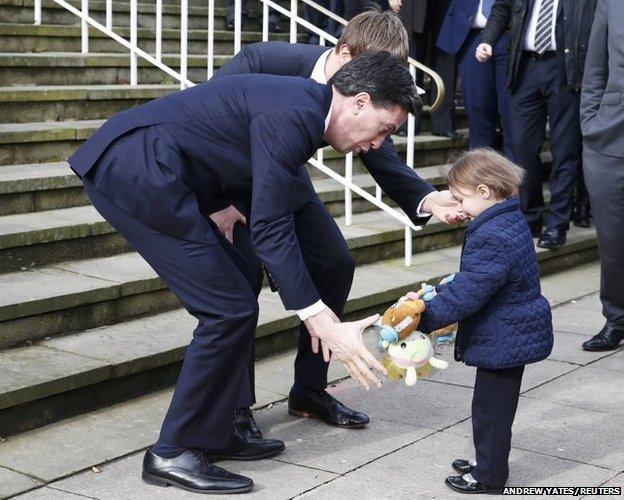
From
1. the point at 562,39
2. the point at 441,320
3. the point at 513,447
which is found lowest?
the point at 513,447

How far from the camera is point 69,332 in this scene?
17.6ft

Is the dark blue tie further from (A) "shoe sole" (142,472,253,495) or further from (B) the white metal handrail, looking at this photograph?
(A) "shoe sole" (142,472,253,495)

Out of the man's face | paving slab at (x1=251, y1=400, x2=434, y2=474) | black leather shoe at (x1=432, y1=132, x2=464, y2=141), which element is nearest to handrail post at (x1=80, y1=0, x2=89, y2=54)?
black leather shoe at (x1=432, y1=132, x2=464, y2=141)

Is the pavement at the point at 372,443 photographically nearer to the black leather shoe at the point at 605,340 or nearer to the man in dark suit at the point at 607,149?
the black leather shoe at the point at 605,340

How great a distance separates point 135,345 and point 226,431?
1.12m

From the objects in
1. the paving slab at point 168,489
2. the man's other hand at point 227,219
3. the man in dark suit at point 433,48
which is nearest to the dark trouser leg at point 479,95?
the man in dark suit at point 433,48

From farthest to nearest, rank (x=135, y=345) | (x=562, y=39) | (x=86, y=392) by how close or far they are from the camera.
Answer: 1. (x=562, y=39)
2. (x=135, y=345)
3. (x=86, y=392)

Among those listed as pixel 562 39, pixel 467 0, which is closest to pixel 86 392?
pixel 562 39

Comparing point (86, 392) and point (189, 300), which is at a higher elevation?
point (189, 300)

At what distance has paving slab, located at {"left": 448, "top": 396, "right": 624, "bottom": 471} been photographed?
15.3ft

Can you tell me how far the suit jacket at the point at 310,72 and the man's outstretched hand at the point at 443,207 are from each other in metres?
0.06

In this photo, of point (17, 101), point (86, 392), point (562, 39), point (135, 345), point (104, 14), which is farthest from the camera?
point (104, 14)

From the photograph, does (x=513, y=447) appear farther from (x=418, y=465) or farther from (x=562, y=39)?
(x=562, y=39)

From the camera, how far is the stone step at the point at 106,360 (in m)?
4.69
